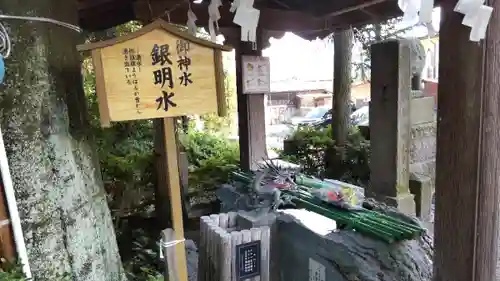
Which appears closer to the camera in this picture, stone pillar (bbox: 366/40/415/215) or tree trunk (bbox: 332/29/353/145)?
stone pillar (bbox: 366/40/415/215)

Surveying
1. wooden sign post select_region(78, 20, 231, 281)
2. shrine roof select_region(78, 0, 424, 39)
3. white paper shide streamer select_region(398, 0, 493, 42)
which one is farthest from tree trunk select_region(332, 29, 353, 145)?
white paper shide streamer select_region(398, 0, 493, 42)

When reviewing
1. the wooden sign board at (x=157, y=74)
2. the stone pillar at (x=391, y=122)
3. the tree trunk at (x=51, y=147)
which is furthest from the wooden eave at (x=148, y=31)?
the stone pillar at (x=391, y=122)

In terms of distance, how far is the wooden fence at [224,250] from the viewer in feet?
10.7

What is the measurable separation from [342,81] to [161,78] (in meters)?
6.60

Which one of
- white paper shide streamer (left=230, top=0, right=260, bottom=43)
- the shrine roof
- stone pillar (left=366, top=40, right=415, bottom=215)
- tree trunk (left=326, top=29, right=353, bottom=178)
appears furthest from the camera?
tree trunk (left=326, top=29, right=353, bottom=178)

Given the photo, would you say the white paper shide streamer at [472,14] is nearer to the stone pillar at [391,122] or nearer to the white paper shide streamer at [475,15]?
the white paper shide streamer at [475,15]

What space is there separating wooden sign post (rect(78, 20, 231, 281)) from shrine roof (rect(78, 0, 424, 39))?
98.3 inches

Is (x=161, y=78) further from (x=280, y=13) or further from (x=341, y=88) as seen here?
(x=341, y=88)

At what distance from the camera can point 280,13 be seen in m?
5.72

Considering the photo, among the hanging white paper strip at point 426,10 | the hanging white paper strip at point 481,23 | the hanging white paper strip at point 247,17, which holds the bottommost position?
the hanging white paper strip at point 481,23

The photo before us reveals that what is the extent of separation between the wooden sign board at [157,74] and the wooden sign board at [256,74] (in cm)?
289

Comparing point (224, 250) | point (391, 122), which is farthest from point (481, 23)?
point (391, 122)

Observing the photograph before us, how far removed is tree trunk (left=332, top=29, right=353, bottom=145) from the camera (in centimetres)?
839

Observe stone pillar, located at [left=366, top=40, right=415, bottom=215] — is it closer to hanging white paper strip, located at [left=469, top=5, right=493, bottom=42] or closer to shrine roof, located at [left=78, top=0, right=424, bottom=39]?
shrine roof, located at [left=78, top=0, right=424, bottom=39]
